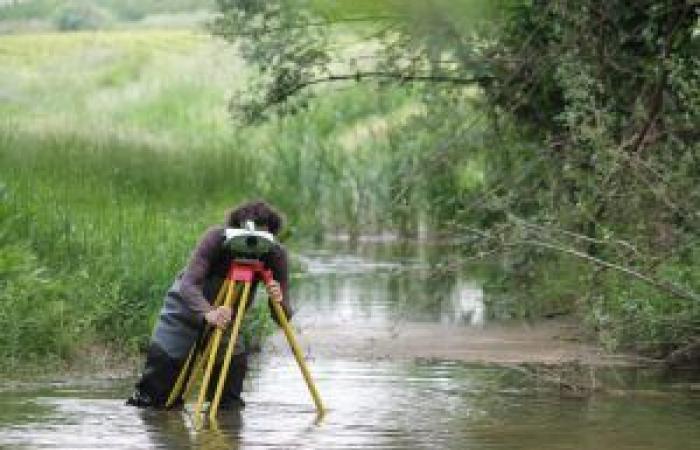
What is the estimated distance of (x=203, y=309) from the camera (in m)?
11.5

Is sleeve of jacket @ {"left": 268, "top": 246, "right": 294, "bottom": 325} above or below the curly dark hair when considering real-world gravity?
below

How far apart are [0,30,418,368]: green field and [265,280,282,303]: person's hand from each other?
2.93 metres

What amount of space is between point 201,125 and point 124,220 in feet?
82.1

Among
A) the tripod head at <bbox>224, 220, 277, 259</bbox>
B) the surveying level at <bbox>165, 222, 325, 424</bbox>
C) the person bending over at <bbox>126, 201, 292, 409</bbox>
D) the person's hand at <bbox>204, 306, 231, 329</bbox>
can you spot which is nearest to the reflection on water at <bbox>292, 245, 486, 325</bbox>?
the person bending over at <bbox>126, 201, 292, 409</bbox>

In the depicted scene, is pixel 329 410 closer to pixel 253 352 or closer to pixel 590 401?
pixel 590 401

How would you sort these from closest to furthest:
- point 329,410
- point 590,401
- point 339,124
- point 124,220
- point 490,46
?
point 329,410 < point 590,401 < point 124,220 < point 490,46 < point 339,124

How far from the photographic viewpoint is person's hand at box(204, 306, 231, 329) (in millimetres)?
11281

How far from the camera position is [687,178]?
14250 mm

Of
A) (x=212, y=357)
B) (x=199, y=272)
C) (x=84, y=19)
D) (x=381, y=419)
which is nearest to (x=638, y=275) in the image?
(x=381, y=419)

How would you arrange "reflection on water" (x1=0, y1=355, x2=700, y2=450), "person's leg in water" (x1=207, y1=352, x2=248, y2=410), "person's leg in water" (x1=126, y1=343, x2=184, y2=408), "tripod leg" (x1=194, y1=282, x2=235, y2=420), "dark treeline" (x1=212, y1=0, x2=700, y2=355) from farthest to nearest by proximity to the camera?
"dark treeline" (x1=212, y1=0, x2=700, y2=355)
"person's leg in water" (x1=126, y1=343, x2=184, y2=408)
"person's leg in water" (x1=207, y1=352, x2=248, y2=410)
"tripod leg" (x1=194, y1=282, x2=235, y2=420)
"reflection on water" (x1=0, y1=355, x2=700, y2=450)

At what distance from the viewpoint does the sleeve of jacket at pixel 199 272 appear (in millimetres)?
11555

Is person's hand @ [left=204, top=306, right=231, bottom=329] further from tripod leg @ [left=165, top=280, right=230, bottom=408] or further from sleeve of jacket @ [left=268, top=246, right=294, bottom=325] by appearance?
tripod leg @ [left=165, top=280, right=230, bottom=408]

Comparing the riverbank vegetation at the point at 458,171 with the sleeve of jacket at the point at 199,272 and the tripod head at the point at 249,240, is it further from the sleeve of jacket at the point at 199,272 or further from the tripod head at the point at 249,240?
the tripod head at the point at 249,240

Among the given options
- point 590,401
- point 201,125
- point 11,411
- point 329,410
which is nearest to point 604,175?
point 590,401
